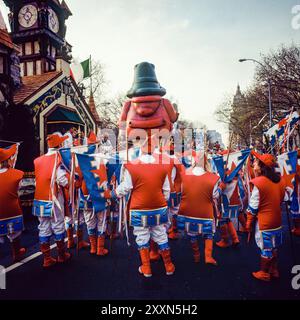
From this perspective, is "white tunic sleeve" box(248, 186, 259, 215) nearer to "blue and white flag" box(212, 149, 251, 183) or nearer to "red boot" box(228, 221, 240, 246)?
"blue and white flag" box(212, 149, 251, 183)

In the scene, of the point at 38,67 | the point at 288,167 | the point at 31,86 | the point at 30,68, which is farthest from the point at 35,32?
the point at 288,167

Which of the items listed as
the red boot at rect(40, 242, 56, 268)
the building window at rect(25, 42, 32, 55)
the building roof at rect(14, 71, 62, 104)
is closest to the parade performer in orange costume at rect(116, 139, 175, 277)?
the red boot at rect(40, 242, 56, 268)

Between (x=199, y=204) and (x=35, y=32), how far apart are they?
17133 mm

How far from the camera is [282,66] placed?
68.2ft

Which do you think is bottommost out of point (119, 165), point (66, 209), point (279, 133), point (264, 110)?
point (66, 209)

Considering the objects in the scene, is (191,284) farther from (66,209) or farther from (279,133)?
(279,133)

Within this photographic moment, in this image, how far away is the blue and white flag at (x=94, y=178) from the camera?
14.6 ft

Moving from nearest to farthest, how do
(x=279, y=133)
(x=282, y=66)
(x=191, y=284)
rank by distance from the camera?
(x=191, y=284), (x=279, y=133), (x=282, y=66)

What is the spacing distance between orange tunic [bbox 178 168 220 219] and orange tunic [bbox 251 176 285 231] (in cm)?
83

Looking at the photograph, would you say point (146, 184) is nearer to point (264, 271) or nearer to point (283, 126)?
point (264, 271)

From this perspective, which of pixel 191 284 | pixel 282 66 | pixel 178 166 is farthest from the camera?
pixel 282 66

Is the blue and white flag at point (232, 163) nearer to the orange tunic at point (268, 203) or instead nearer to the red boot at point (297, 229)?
the orange tunic at point (268, 203)

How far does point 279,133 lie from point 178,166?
274 centimetres
